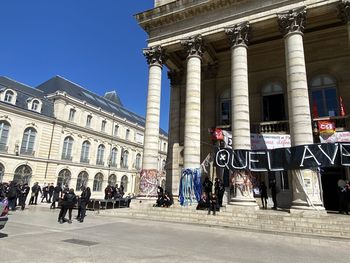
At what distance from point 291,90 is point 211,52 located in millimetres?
8646

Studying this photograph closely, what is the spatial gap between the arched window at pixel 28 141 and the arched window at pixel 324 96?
3381 cm

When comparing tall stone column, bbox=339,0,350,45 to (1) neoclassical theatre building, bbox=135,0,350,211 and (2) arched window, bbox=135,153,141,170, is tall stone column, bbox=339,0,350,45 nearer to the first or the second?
(1) neoclassical theatre building, bbox=135,0,350,211

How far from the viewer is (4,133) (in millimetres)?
33219

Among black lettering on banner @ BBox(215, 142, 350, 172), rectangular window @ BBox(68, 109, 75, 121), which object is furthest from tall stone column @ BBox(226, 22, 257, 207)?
rectangular window @ BBox(68, 109, 75, 121)

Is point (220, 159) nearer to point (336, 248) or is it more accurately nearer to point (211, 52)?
point (336, 248)

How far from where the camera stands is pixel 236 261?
244 inches

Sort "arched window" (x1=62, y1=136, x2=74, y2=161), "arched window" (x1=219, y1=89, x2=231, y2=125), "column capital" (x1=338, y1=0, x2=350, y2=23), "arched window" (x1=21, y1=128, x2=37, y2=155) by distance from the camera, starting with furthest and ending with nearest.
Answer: "arched window" (x1=62, y1=136, x2=74, y2=161) < "arched window" (x1=21, y1=128, x2=37, y2=155) < "arched window" (x1=219, y1=89, x2=231, y2=125) < "column capital" (x1=338, y1=0, x2=350, y2=23)

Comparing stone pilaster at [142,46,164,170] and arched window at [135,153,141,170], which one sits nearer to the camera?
stone pilaster at [142,46,164,170]

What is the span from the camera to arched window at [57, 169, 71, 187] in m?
39.0

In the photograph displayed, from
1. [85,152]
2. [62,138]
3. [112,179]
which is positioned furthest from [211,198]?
[112,179]

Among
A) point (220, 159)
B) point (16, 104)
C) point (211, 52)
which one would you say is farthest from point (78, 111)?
point (220, 159)

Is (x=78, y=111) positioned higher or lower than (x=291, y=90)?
higher

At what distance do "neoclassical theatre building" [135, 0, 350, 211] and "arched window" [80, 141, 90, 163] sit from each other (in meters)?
26.2

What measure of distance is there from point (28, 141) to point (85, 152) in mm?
9879
